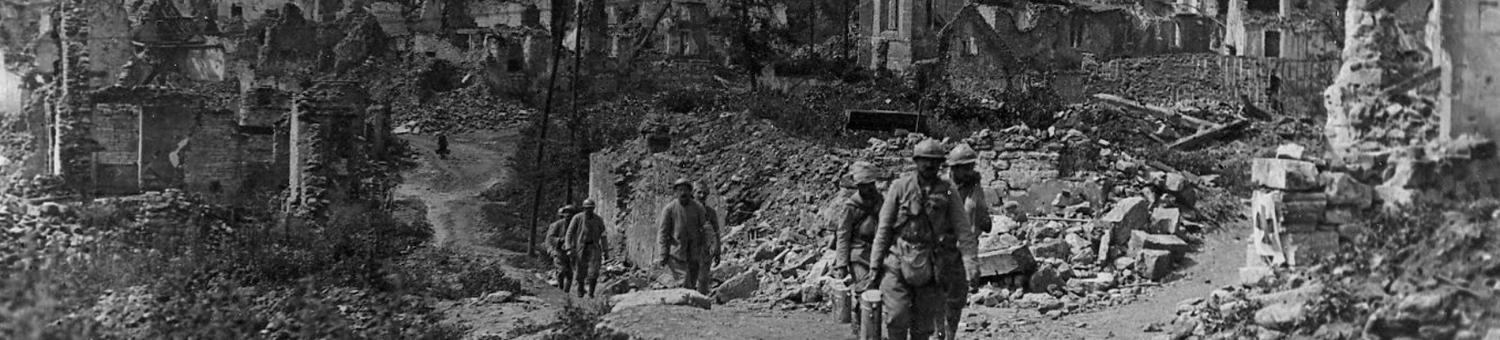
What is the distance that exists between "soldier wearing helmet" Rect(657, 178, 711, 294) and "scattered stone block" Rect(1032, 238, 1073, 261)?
2387 mm

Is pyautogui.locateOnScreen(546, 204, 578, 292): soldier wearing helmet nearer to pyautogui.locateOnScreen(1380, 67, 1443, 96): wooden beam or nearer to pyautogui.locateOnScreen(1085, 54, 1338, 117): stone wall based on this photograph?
pyautogui.locateOnScreen(1380, 67, 1443, 96): wooden beam

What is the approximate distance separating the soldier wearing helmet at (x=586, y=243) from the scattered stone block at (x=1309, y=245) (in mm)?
5351

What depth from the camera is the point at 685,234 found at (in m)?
9.73

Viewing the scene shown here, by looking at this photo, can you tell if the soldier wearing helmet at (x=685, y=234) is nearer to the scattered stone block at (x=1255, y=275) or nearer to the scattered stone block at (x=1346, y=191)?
the scattered stone block at (x=1255, y=275)

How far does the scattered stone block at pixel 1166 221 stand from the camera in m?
9.98

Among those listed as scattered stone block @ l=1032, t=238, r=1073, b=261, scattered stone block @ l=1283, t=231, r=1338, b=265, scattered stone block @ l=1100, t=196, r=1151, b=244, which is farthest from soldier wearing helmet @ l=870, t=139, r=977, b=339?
scattered stone block @ l=1100, t=196, r=1151, b=244

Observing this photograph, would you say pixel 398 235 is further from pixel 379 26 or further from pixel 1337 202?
pixel 379 26

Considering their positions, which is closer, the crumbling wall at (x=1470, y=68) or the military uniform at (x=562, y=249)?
the crumbling wall at (x=1470, y=68)

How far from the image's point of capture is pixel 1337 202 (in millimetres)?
6980

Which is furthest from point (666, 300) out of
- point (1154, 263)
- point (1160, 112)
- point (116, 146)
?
point (1160, 112)

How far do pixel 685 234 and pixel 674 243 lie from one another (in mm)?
149

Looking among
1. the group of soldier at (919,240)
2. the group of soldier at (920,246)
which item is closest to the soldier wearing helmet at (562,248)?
the group of soldier at (919,240)

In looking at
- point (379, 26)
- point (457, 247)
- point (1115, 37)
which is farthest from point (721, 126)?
point (379, 26)

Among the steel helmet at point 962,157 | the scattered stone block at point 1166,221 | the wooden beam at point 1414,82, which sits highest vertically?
the wooden beam at point 1414,82
